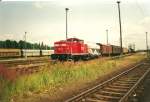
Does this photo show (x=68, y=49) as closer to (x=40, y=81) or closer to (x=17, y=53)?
(x=40, y=81)

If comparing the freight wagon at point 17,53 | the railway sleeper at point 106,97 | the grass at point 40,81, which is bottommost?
the railway sleeper at point 106,97

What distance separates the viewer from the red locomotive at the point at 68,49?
31.2 m

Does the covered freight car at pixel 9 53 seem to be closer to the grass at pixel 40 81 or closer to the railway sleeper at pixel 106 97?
the grass at pixel 40 81

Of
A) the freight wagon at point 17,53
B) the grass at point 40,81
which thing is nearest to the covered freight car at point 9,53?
the freight wagon at point 17,53

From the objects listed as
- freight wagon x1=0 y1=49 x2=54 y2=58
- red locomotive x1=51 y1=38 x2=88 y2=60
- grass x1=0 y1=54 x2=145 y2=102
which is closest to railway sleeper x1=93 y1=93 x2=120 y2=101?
grass x1=0 y1=54 x2=145 y2=102

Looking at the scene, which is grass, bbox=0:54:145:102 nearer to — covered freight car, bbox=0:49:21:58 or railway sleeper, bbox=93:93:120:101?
railway sleeper, bbox=93:93:120:101

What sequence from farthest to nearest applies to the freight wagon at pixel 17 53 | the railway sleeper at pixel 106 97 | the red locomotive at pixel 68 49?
the freight wagon at pixel 17 53 → the red locomotive at pixel 68 49 → the railway sleeper at pixel 106 97

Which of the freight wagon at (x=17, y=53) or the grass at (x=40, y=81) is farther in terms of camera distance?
the freight wagon at (x=17, y=53)

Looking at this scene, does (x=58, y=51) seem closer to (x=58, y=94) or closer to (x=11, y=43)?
(x=58, y=94)

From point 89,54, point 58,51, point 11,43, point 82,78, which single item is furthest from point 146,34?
point 82,78

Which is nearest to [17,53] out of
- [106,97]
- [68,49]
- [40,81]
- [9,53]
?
[9,53]

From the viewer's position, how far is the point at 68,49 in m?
32.0

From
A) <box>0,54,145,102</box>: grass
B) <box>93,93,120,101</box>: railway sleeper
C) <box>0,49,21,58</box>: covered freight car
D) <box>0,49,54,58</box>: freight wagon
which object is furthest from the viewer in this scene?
<box>0,49,54,58</box>: freight wagon

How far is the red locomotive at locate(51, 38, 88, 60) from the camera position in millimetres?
31163
